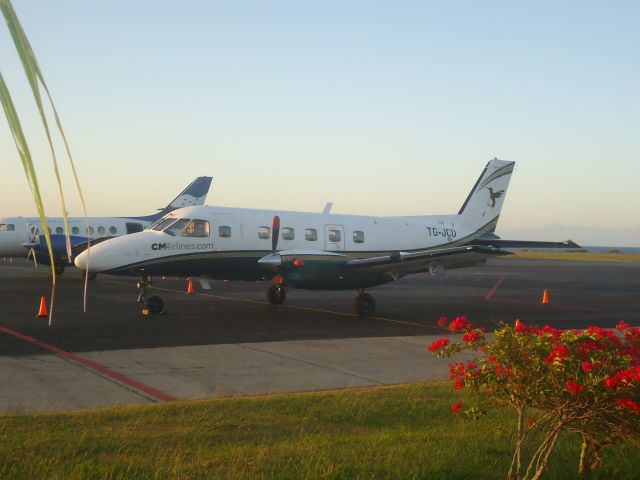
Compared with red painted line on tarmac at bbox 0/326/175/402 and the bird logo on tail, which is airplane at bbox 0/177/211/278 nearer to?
the bird logo on tail

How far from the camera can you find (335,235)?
2059cm

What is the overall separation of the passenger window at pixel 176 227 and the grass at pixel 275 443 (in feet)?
34.8

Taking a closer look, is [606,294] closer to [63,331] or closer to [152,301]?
[152,301]

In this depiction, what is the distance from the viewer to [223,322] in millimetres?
16844

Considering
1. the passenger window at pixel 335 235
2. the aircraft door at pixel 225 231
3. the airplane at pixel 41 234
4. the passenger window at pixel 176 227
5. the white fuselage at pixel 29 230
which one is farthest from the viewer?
the white fuselage at pixel 29 230

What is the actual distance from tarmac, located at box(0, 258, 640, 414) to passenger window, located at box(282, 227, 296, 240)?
2.19 meters

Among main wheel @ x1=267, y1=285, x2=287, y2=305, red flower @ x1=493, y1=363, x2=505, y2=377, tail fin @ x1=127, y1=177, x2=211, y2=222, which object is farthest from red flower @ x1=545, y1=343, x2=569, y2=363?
tail fin @ x1=127, y1=177, x2=211, y2=222

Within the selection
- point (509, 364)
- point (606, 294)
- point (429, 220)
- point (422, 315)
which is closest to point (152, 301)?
point (422, 315)

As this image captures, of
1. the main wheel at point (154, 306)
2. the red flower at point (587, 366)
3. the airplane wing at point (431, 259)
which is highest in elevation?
the airplane wing at point (431, 259)

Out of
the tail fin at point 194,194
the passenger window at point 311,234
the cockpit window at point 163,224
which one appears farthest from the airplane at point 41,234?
the passenger window at point 311,234

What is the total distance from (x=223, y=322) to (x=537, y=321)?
8506 mm

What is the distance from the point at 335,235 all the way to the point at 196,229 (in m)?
4.37

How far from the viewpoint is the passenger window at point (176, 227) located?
1831 centimetres

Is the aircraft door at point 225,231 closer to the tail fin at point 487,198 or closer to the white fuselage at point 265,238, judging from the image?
the white fuselage at point 265,238
